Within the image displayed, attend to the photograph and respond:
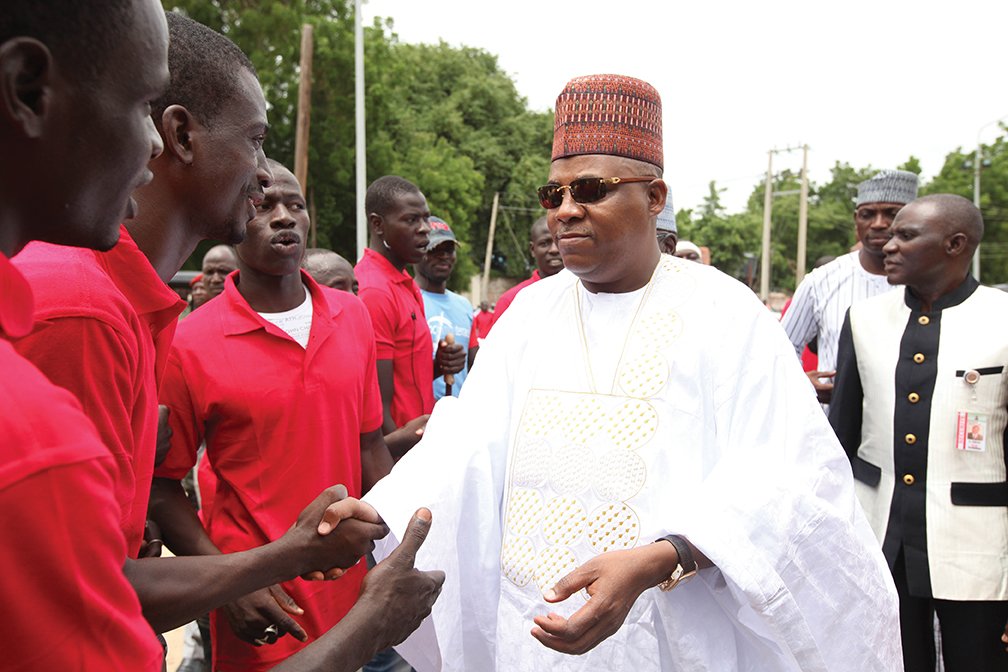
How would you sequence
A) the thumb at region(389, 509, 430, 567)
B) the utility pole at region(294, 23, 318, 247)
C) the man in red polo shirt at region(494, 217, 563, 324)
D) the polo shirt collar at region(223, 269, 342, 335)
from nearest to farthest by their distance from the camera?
1. the thumb at region(389, 509, 430, 567)
2. the polo shirt collar at region(223, 269, 342, 335)
3. the man in red polo shirt at region(494, 217, 563, 324)
4. the utility pole at region(294, 23, 318, 247)

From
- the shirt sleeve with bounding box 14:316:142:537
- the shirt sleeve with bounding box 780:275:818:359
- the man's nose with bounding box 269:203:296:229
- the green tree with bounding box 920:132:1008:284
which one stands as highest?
the green tree with bounding box 920:132:1008:284

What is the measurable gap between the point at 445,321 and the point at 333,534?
343 centimetres

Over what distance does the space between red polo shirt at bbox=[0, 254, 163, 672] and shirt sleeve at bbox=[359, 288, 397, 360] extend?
340 centimetres

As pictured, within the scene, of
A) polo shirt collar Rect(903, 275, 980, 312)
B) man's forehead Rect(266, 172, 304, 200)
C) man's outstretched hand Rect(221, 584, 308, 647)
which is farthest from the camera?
polo shirt collar Rect(903, 275, 980, 312)

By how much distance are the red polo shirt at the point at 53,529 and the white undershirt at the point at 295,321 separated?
191 centimetres

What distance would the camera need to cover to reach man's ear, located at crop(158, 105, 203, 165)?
5.85 ft

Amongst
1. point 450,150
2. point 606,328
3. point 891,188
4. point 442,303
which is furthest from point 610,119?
point 450,150

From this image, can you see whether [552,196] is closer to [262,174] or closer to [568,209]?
Answer: [568,209]

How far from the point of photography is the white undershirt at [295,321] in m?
2.78

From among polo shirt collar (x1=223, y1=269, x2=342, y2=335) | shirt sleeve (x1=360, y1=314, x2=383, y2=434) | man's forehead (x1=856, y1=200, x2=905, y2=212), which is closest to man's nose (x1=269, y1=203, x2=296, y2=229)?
polo shirt collar (x1=223, y1=269, x2=342, y2=335)

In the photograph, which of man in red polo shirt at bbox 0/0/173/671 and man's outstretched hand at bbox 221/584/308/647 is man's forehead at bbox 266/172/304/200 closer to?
man's outstretched hand at bbox 221/584/308/647

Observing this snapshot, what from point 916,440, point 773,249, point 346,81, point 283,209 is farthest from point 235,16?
point 773,249

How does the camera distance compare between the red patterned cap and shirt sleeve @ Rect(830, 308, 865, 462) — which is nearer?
the red patterned cap

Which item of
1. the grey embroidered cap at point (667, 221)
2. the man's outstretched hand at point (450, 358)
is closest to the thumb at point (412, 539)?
the man's outstretched hand at point (450, 358)
